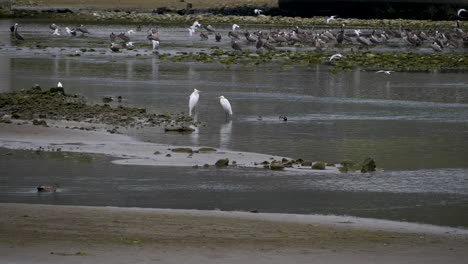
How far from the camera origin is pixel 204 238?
7.70 meters

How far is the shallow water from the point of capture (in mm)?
9883

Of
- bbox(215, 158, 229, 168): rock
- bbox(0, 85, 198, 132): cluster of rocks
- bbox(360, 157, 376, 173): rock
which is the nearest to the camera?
bbox(360, 157, 376, 173): rock

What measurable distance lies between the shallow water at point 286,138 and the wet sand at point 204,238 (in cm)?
64

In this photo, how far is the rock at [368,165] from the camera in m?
11.8

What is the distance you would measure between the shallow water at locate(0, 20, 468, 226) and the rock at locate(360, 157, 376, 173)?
24 cm

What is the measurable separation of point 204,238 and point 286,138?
23.1ft

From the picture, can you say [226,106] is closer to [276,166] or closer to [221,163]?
[221,163]

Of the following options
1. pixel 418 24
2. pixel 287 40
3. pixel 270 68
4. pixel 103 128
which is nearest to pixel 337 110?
pixel 103 128

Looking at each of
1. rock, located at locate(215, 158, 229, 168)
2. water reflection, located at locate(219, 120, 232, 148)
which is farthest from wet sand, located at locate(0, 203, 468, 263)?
water reflection, located at locate(219, 120, 232, 148)

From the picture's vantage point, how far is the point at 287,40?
40.7 metres

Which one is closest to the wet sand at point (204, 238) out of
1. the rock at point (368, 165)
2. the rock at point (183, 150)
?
the rock at point (368, 165)

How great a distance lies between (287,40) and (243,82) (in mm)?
16609

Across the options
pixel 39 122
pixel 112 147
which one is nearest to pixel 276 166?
pixel 112 147

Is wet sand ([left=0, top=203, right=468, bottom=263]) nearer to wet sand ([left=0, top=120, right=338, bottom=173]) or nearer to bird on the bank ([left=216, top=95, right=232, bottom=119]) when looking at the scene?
wet sand ([left=0, top=120, right=338, bottom=173])
